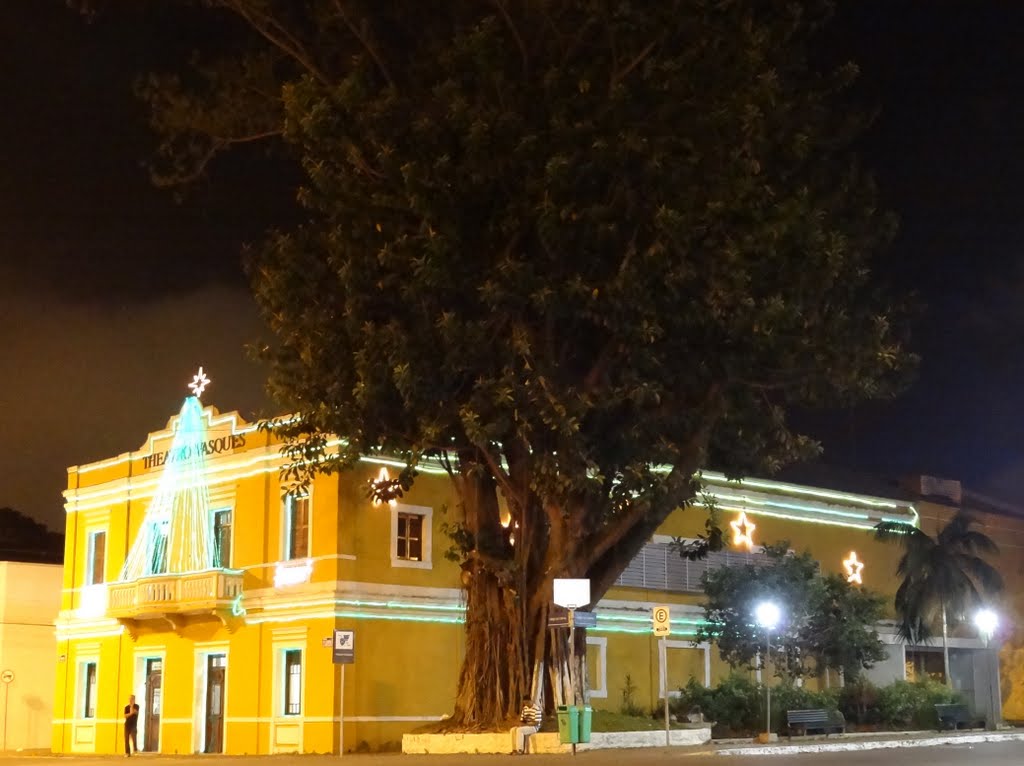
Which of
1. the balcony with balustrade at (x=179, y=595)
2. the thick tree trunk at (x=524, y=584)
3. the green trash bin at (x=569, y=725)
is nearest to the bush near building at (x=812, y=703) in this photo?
the thick tree trunk at (x=524, y=584)

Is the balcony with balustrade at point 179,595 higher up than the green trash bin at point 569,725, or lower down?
higher up

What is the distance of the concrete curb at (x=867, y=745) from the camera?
25.4m

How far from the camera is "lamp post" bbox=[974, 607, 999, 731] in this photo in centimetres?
4184

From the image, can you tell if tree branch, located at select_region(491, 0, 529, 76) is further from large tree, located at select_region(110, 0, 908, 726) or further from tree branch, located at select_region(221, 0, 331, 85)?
tree branch, located at select_region(221, 0, 331, 85)

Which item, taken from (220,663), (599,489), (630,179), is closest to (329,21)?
(630,179)

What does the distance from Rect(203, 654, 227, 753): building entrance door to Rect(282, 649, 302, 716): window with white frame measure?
7.93 feet

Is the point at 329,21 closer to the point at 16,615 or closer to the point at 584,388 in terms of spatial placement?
the point at 584,388

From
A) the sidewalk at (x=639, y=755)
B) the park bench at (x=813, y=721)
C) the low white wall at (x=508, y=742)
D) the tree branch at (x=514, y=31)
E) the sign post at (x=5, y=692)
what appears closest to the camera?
the sidewalk at (x=639, y=755)

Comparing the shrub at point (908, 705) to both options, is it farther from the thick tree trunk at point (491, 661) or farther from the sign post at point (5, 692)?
the sign post at point (5, 692)

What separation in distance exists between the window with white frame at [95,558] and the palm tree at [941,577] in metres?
24.6

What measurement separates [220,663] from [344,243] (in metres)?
15.6

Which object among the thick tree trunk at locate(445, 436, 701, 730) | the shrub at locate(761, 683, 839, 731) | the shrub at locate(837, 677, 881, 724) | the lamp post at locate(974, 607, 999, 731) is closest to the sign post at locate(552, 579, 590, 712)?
the thick tree trunk at locate(445, 436, 701, 730)

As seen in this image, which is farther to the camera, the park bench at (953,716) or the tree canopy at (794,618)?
the park bench at (953,716)

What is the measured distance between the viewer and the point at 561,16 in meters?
24.0
